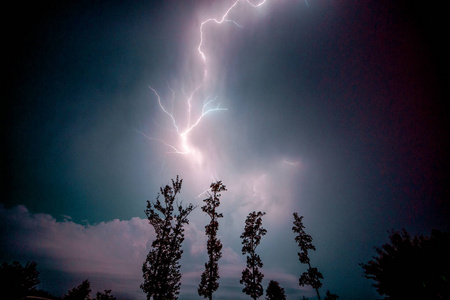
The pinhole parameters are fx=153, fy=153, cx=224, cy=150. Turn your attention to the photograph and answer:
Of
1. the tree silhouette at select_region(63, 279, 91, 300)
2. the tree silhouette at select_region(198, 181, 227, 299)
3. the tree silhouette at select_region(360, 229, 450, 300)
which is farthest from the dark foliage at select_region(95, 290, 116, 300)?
the tree silhouette at select_region(360, 229, 450, 300)

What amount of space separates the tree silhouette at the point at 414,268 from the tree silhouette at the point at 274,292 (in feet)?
65.6

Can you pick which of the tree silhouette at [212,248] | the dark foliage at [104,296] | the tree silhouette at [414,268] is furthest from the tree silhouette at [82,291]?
the tree silhouette at [414,268]

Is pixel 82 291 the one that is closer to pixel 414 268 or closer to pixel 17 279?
pixel 17 279

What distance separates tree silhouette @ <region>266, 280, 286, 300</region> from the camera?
25.4 metres

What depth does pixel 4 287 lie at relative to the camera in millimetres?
12359

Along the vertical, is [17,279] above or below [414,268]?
below

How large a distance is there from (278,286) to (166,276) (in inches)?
885

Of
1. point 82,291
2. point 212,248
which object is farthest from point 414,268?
point 82,291

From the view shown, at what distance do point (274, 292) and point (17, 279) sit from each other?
32.1m

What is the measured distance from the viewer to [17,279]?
13039 millimetres

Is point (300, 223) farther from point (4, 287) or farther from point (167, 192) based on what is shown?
point (4, 287)

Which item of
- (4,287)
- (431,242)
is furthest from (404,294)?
(4,287)

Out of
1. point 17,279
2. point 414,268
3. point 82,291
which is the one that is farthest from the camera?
point 82,291

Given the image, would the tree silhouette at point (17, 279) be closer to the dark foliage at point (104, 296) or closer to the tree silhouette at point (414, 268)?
the dark foliage at point (104, 296)
